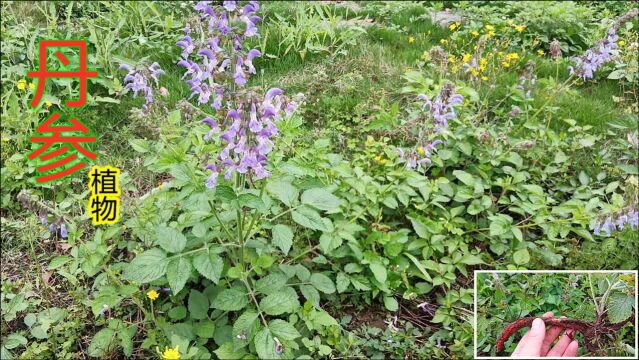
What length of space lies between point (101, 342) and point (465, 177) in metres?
2.10

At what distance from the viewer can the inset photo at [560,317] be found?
223cm

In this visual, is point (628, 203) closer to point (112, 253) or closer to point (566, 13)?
point (112, 253)

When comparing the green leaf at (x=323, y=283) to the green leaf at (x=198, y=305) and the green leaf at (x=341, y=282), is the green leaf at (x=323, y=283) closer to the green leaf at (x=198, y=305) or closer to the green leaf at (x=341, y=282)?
the green leaf at (x=341, y=282)

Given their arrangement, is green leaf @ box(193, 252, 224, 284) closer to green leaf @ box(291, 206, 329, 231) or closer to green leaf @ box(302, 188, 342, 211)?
green leaf @ box(291, 206, 329, 231)

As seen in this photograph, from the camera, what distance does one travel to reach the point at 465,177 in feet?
11.0

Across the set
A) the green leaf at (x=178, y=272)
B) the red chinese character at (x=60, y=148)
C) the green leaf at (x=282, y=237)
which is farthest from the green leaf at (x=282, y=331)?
the red chinese character at (x=60, y=148)

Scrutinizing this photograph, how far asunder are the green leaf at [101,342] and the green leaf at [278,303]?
76 centimetres

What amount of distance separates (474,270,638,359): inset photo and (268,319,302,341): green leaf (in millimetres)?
728

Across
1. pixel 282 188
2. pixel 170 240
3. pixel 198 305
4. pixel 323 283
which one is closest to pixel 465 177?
pixel 323 283

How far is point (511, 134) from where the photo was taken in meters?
3.79

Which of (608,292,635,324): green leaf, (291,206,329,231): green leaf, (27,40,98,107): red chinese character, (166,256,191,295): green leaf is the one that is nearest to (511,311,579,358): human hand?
(608,292,635,324): green leaf

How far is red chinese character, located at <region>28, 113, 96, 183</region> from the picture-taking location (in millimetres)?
3740

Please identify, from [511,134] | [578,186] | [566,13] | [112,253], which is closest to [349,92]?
[511,134]

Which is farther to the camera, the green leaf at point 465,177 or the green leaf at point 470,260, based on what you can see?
the green leaf at point 465,177
